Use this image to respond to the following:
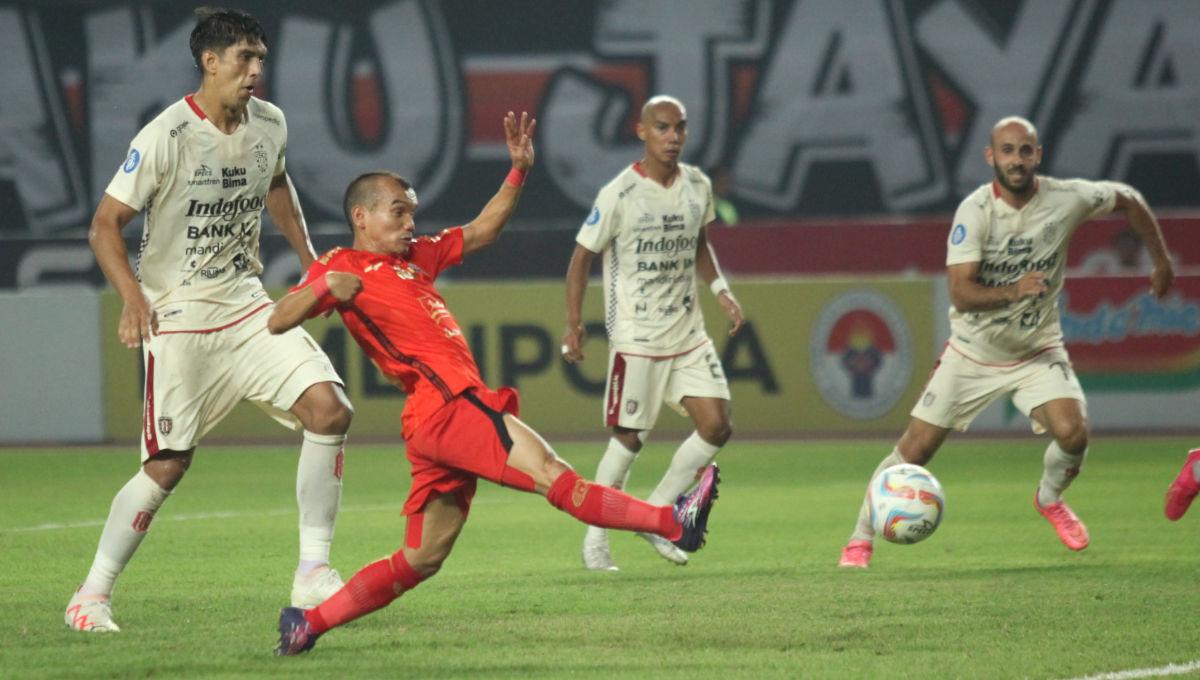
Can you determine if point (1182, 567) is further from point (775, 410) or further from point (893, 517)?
point (775, 410)

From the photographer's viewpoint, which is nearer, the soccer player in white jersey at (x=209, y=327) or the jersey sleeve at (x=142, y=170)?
the jersey sleeve at (x=142, y=170)

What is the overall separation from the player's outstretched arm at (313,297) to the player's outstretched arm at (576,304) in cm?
306

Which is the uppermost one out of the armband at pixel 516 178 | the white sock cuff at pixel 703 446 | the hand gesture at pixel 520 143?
the hand gesture at pixel 520 143

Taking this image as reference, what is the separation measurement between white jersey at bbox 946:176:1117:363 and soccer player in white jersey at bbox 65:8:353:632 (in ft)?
10.5

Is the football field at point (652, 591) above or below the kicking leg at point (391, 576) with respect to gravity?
below

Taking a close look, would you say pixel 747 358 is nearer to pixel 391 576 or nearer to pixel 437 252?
pixel 437 252

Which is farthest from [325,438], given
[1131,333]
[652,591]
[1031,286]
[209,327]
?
[1131,333]

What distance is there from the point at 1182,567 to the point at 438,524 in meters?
3.76

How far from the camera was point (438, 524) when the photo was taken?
5.74 m

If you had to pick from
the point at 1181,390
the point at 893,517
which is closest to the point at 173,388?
the point at 893,517

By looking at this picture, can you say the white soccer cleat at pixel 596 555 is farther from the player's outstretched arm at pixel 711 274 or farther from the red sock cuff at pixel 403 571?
the red sock cuff at pixel 403 571

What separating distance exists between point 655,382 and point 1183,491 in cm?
246

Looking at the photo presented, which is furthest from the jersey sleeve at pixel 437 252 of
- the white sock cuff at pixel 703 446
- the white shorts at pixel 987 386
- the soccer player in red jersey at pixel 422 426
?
the white shorts at pixel 987 386

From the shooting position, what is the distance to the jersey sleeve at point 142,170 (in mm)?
6430
